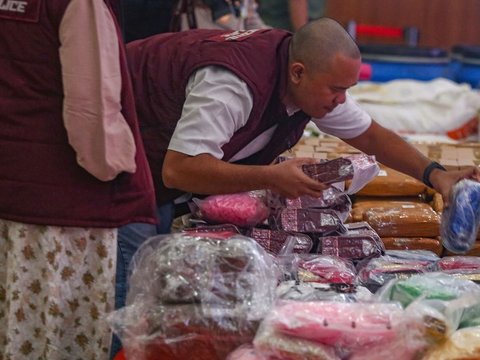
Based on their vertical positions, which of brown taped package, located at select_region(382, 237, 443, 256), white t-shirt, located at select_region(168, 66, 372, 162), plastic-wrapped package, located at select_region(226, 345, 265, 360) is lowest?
brown taped package, located at select_region(382, 237, 443, 256)

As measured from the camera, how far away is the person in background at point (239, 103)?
239 centimetres

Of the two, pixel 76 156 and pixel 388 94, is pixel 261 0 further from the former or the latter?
pixel 76 156

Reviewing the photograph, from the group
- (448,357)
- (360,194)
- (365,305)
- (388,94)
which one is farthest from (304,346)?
(388,94)

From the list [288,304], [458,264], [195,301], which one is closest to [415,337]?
[288,304]

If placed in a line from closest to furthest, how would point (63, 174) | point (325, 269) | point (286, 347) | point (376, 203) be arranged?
1. point (286, 347)
2. point (63, 174)
3. point (325, 269)
4. point (376, 203)

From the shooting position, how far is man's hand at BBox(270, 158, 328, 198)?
7.59 feet

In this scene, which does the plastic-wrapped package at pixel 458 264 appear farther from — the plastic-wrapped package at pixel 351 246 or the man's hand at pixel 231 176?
the man's hand at pixel 231 176

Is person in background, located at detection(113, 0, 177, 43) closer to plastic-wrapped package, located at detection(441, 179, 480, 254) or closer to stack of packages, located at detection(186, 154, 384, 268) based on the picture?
stack of packages, located at detection(186, 154, 384, 268)

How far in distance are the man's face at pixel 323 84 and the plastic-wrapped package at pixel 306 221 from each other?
28 centimetres

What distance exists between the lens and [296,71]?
252 centimetres

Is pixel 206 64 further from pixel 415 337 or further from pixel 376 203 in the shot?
pixel 415 337

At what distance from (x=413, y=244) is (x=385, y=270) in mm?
547

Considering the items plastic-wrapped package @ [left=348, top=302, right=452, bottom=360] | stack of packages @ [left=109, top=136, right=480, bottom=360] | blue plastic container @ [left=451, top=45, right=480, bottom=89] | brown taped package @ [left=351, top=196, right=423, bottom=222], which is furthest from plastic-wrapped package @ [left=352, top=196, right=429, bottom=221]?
blue plastic container @ [left=451, top=45, right=480, bottom=89]

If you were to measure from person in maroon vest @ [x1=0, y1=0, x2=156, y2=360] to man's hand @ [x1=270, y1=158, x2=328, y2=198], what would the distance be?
34 centimetres
